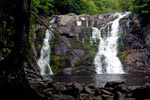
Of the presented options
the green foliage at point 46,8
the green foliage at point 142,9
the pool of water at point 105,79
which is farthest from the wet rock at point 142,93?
the green foliage at point 142,9

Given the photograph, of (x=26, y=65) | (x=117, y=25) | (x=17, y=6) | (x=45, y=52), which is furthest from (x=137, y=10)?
(x=17, y=6)

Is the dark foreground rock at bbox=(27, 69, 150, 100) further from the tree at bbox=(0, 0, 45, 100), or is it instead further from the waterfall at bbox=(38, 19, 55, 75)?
the waterfall at bbox=(38, 19, 55, 75)

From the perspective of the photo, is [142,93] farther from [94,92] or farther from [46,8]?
[46,8]

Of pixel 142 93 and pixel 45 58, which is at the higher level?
pixel 45 58

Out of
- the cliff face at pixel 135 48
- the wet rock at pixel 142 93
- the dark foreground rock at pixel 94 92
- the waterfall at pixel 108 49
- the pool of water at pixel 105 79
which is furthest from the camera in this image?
the waterfall at pixel 108 49

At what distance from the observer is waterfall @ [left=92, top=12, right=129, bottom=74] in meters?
46.2

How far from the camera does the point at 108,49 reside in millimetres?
49750

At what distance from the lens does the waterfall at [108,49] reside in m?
46.2

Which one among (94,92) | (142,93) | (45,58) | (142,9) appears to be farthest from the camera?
(142,9)

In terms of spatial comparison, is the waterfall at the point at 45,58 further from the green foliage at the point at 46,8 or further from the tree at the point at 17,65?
the tree at the point at 17,65

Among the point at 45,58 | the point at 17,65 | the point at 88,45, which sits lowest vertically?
the point at 45,58

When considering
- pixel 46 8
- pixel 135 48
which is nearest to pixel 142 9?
pixel 135 48

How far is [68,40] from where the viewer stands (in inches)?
1953

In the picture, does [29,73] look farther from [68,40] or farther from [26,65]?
[68,40]
